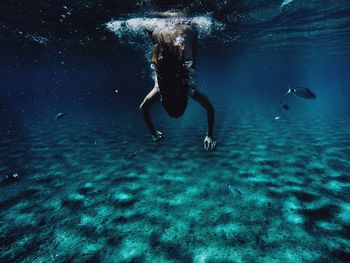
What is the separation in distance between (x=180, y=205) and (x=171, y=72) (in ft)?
10.7

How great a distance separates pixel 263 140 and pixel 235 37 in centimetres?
1622

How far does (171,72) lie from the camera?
3.85m

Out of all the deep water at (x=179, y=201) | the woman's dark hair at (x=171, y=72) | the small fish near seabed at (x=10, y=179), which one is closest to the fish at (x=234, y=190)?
the deep water at (x=179, y=201)

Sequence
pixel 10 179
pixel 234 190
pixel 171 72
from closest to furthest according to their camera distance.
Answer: pixel 171 72 → pixel 234 190 → pixel 10 179

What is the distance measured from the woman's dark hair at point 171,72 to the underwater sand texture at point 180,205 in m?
2.56

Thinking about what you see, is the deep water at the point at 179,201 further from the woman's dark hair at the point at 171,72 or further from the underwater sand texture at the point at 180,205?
the woman's dark hair at the point at 171,72

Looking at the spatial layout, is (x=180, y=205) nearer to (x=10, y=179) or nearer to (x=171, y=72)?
(x=171, y=72)

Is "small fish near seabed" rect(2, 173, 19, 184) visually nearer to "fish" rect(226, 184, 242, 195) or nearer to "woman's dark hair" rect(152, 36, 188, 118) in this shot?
"woman's dark hair" rect(152, 36, 188, 118)

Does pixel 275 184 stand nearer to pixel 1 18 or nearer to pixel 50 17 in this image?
pixel 50 17

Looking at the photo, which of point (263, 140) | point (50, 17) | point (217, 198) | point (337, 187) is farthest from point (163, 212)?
point (50, 17)

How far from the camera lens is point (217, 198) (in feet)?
19.9

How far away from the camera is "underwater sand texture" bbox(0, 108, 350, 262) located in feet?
13.8

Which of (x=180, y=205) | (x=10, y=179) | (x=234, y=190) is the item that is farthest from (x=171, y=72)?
(x=10, y=179)

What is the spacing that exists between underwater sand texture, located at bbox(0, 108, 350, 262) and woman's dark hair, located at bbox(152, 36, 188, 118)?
256 cm
